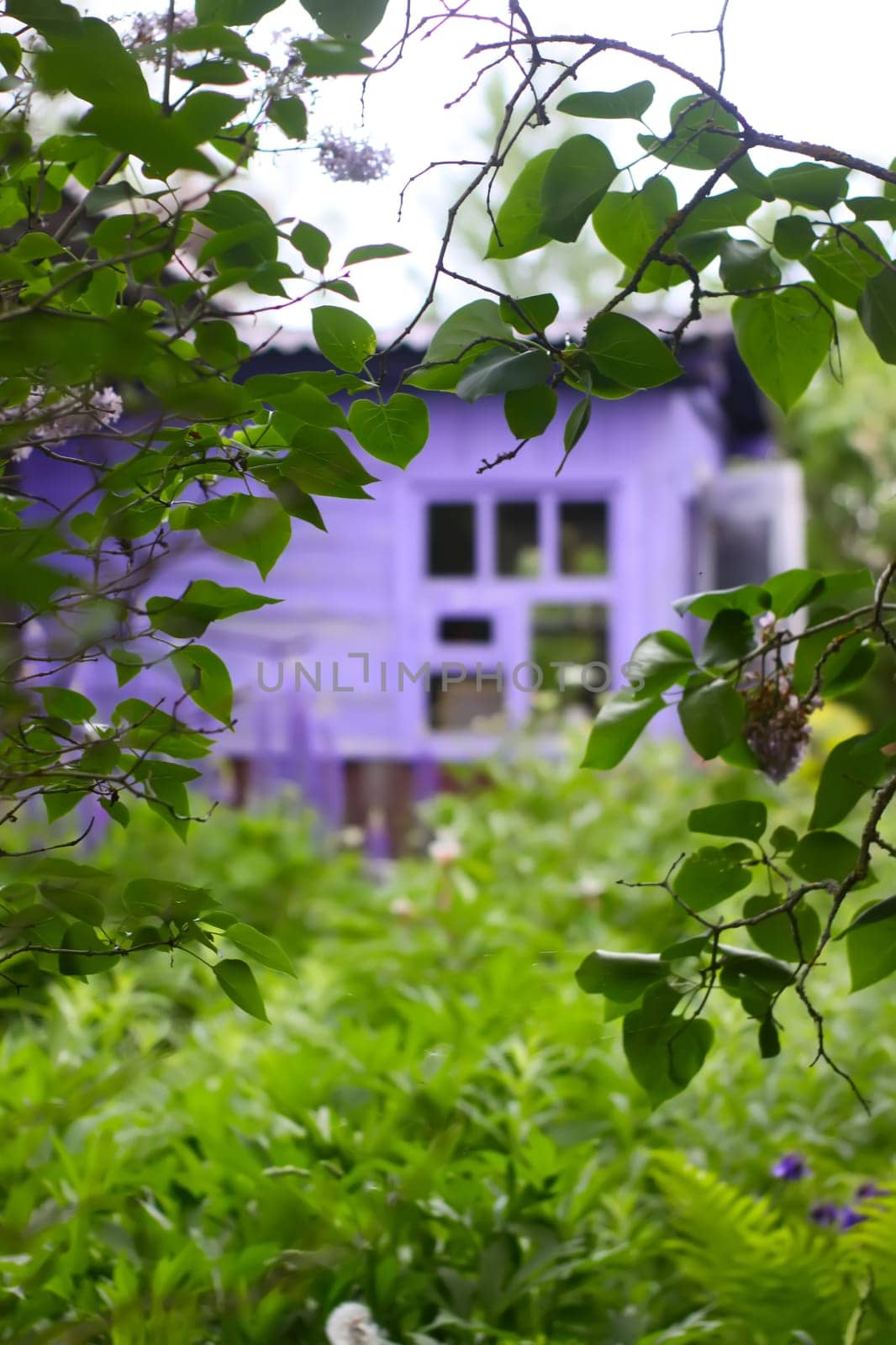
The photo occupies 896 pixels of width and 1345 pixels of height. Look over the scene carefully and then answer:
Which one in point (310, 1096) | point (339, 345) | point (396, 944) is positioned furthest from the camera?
point (396, 944)

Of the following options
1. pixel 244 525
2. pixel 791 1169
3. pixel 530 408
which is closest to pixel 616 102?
pixel 530 408

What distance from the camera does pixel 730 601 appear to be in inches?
26.3

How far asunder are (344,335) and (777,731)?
1.15 feet

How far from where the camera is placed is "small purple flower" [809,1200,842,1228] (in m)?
1.13

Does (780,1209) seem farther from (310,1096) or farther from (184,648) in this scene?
(184,648)

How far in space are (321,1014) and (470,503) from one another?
6.59 ft

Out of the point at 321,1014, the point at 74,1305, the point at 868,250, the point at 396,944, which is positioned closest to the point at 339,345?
the point at 868,250

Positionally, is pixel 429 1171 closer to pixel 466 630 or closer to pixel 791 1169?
pixel 791 1169

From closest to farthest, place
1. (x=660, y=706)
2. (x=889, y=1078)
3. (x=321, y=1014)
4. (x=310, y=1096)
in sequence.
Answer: (x=660, y=706), (x=310, y=1096), (x=889, y=1078), (x=321, y=1014)

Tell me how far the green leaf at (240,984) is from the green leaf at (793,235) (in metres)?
0.44

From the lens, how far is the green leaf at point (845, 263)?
606mm

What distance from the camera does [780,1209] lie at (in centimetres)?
123

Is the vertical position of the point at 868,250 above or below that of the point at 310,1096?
above

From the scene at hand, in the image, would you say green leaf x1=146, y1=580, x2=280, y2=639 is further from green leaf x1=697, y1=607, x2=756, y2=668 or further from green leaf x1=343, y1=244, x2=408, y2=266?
green leaf x1=697, y1=607, x2=756, y2=668
